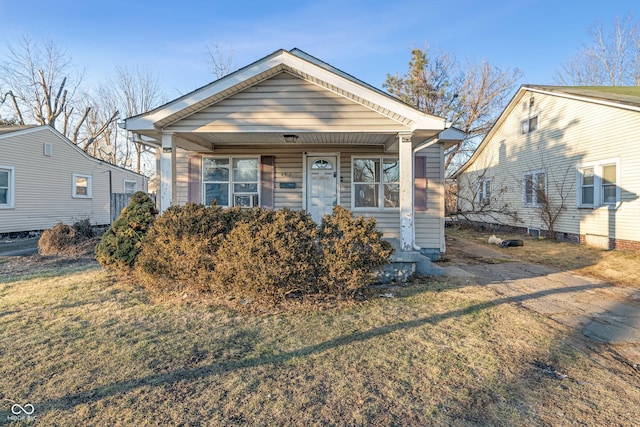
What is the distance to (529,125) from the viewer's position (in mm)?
14102

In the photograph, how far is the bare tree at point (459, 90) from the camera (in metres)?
24.1

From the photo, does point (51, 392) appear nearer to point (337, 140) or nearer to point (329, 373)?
point (329, 373)

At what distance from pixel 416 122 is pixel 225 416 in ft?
17.7

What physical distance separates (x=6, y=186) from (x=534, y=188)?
2008 cm

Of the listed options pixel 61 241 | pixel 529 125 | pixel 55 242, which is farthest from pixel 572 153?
pixel 55 242

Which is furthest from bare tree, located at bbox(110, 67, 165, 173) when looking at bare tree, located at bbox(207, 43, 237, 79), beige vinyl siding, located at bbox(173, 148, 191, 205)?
beige vinyl siding, located at bbox(173, 148, 191, 205)

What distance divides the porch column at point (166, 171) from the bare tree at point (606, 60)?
2786cm

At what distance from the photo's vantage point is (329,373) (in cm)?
288

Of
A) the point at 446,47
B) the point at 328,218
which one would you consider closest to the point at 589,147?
the point at 328,218

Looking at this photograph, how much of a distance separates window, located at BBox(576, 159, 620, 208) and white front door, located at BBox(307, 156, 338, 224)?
8.32 m

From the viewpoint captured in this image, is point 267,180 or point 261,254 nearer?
point 261,254

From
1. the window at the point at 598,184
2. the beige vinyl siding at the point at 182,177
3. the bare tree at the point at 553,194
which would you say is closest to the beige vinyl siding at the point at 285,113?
the beige vinyl siding at the point at 182,177

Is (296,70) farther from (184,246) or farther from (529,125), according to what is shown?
(529,125)

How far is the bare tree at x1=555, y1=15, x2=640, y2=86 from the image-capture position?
21681 millimetres
